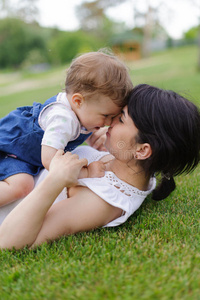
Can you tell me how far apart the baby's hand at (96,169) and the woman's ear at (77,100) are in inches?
Answer: 17.2

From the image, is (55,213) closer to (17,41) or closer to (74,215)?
(74,215)

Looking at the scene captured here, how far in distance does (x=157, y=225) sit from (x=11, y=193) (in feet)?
3.42

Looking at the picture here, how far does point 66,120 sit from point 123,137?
425 mm

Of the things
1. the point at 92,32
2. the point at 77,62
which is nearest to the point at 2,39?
the point at 92,32

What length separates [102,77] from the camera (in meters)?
2.29

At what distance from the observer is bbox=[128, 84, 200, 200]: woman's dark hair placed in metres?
2.14

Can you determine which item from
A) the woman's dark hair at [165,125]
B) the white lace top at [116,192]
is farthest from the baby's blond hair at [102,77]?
the white lace top at [116,192]

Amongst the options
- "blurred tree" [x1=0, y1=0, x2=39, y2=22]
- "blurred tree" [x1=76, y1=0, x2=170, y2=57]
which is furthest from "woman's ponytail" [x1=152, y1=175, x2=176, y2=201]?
"blurred tree" [x1=0, y1=0, x2=39, y2=22]

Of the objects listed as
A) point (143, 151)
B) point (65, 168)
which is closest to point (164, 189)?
point (143, 151)

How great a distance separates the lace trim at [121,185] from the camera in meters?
2.28

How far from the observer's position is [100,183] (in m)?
2.23

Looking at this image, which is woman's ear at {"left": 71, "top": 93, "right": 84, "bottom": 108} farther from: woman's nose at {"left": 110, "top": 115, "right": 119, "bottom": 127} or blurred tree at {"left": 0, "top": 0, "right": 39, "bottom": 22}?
blurred tree at {"left": 0, "top": 0, "right": 39, "bottom": 22}

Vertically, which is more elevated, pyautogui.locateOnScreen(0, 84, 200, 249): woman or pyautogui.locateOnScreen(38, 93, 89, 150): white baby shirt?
pyautogui.locateOnScreen(38, 93, 89, 150): white baby shirt

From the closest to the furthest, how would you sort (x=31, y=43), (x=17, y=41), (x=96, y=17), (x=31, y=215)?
(x=31, y=215)
(x=17, y=41)
(x=31, y=43)
(x=96, y=17)
